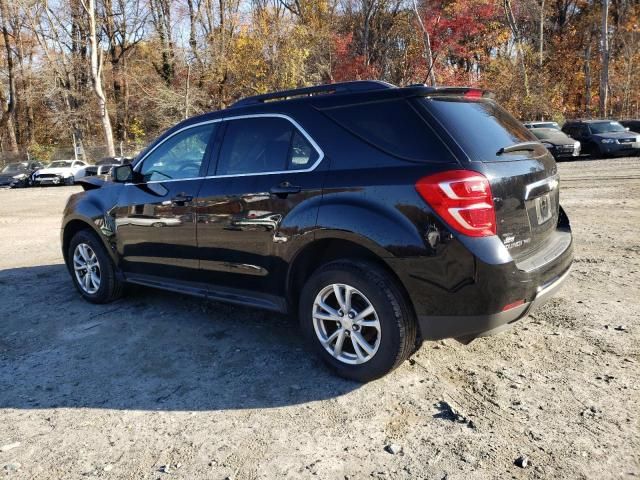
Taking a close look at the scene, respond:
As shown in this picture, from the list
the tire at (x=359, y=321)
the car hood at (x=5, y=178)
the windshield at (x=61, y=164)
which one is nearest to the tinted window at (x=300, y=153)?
the tire at (x=359, y=321)

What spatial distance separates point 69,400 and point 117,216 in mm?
2001

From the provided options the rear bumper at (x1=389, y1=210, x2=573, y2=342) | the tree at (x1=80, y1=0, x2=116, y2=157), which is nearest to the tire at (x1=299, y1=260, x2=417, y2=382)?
the rear bumper at (x1=389, y1=210, x2=573, y2=342)

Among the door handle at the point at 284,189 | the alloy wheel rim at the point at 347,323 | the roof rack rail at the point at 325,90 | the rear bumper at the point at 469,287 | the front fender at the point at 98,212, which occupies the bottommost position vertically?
the alloy wheel rim at the point at 347,323

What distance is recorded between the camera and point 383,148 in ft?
10.3

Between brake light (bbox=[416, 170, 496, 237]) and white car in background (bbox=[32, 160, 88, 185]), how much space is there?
28.8 m

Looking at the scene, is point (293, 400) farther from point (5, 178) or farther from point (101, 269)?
point (5, 178)

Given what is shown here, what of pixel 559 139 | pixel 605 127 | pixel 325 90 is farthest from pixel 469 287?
pixel 605 127

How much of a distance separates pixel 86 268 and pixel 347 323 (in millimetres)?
3226

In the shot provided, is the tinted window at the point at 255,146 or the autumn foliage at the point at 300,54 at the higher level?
the autumn foliage at the point at 300,54

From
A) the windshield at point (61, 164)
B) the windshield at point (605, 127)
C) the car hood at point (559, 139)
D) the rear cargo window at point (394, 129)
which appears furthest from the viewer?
the windshield at point (61, 164)

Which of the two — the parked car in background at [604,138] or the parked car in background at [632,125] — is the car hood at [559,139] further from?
the parked car in background at [632,125]

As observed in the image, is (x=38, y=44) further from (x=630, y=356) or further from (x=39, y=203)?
(x=630, y=356)

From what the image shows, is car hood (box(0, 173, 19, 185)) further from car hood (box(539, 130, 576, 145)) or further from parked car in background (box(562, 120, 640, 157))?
parked car in background (box(562, 120, 640, 157))

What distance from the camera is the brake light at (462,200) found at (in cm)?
285
